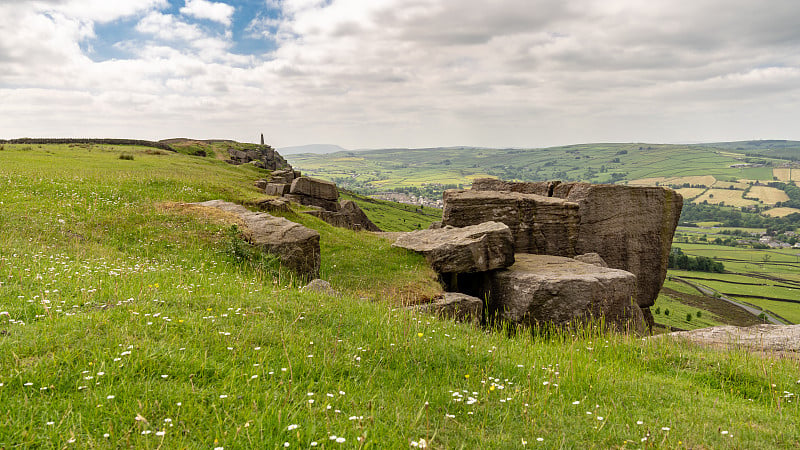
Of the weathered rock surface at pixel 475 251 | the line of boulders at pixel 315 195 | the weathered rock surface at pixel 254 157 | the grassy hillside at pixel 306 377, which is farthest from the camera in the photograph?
the weathered rock surface at pixel 254 157

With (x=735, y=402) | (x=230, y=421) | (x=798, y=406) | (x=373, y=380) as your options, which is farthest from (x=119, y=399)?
(x=798, y=406)

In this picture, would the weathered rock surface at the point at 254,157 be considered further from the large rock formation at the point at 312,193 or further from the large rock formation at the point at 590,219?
the large rock formation at the point at 590,219

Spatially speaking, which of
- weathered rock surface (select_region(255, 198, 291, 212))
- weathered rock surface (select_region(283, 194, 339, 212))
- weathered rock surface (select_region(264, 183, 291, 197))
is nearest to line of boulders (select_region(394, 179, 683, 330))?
weathered rock surface (select_region(255, 198, 291, 212))

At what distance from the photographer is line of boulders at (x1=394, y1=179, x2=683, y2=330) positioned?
16922mm

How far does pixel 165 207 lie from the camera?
2145cm

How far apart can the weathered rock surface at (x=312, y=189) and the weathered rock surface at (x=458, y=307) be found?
93.7 ft

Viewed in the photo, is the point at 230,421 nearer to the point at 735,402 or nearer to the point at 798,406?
the point at 735,402

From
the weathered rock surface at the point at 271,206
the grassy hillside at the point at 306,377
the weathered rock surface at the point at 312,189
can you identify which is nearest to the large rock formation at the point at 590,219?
the weathered rock surface at the point at 271,206

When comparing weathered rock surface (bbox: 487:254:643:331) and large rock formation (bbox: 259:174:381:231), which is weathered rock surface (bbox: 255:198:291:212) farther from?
weathered rock surface (bbox: 487:254:643:331)

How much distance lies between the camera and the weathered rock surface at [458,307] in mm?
15422

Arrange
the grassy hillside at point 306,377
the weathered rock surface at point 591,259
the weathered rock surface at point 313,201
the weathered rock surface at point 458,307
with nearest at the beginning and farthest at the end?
the grassy hillside at point 306,377
the weathered rock surface at point 458,307
the weathered rock surface at point 591,259
the weathered rock surface at point 313,201

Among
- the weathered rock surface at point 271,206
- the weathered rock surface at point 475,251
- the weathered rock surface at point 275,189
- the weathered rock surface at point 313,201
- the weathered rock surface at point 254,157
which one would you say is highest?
the weathered rock surface at point 254,157

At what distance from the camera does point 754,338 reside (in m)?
13.4

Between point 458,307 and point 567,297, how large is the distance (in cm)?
433
